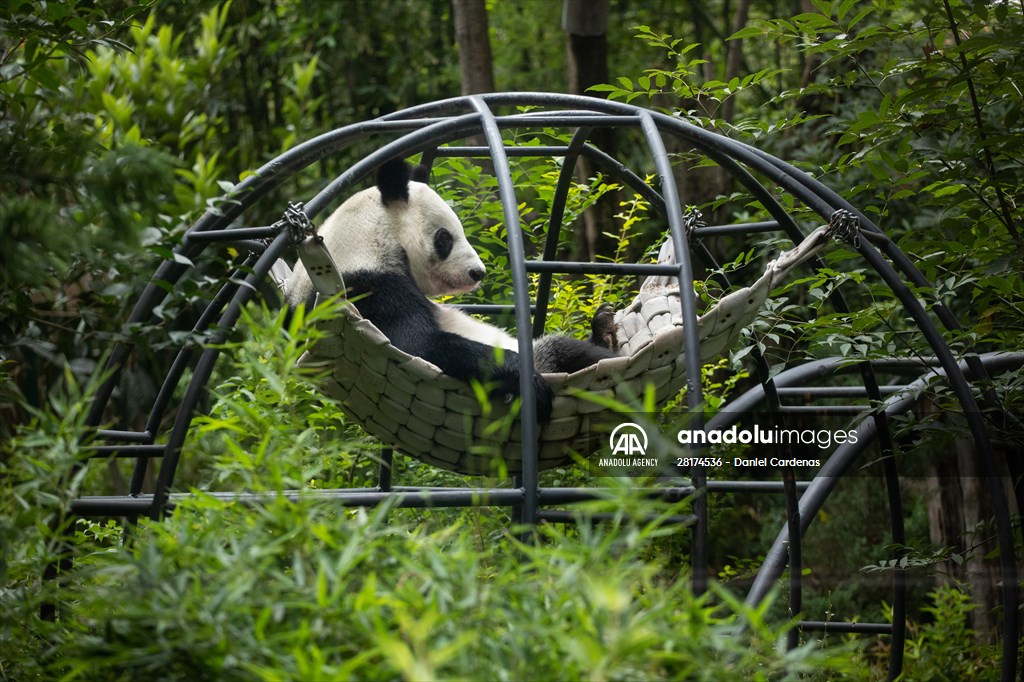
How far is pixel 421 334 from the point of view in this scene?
321cm

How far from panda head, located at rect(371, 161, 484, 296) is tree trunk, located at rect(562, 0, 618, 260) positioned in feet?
4.81

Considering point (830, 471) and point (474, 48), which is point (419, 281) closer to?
point (830, 471)

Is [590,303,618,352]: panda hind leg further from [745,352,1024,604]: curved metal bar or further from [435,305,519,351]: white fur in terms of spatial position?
[745,352,1024,604]: curved metal bar

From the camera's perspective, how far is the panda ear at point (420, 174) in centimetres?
373

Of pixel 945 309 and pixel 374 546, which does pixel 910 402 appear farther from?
pixel 374 546

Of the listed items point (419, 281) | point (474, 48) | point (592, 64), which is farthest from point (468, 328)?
point (474, 48)

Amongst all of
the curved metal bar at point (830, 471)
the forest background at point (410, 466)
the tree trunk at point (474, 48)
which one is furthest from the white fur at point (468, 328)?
the tree trunk at point (474, 48)

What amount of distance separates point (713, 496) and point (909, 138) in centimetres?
235

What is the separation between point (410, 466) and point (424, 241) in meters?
1.35

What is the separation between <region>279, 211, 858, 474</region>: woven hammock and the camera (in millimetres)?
2654

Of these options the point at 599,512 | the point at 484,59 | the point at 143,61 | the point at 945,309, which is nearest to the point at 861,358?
the point at 945,309

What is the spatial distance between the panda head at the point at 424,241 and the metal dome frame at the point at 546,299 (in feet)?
0.80

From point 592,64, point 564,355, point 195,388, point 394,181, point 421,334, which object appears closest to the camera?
point 195,388

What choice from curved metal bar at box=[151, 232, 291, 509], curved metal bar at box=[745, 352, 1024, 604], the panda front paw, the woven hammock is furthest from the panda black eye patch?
curved metal bar at box=[745, 352, 1024, 604]
